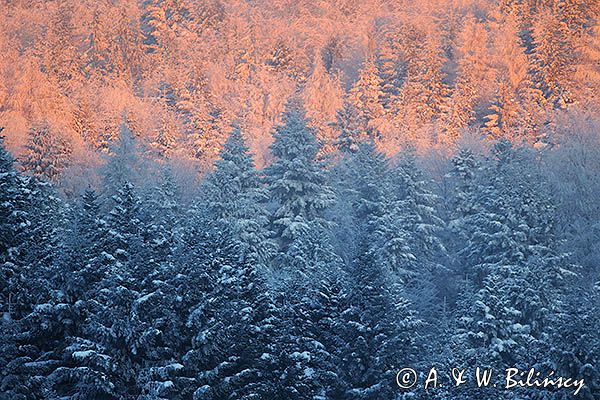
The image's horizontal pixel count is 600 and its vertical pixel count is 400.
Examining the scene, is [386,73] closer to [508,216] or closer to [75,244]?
[508,216]

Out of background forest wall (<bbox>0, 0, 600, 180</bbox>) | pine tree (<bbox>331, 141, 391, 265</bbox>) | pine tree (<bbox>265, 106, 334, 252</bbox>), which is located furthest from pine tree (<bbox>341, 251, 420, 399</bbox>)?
background forest wall (<bbox>0, 0, 600, 180</bbox>)

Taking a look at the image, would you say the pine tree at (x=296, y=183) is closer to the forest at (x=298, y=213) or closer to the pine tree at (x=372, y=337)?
the forest at (x=298, y=213)

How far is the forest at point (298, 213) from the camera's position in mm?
18203

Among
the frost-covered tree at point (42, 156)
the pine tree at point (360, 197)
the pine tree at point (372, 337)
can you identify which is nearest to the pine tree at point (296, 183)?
the pine tree at point (360, 197)

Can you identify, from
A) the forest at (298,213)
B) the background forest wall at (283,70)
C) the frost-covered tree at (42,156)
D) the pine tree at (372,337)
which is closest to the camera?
the forest at (298,213)

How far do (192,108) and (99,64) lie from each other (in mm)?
16999

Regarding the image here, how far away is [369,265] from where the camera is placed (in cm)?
2169

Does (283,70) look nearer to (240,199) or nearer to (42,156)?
(42,156)

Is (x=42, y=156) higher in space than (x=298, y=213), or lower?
higher

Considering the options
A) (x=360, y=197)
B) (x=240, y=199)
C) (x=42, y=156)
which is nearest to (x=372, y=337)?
(x=240, y=199)

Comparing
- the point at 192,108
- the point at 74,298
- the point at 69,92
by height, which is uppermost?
the point at 69,92

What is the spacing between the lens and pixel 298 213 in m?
33.2

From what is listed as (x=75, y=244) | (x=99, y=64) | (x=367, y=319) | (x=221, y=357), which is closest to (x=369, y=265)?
(x=367, y=319)

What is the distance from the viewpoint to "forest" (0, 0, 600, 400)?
717 inches
